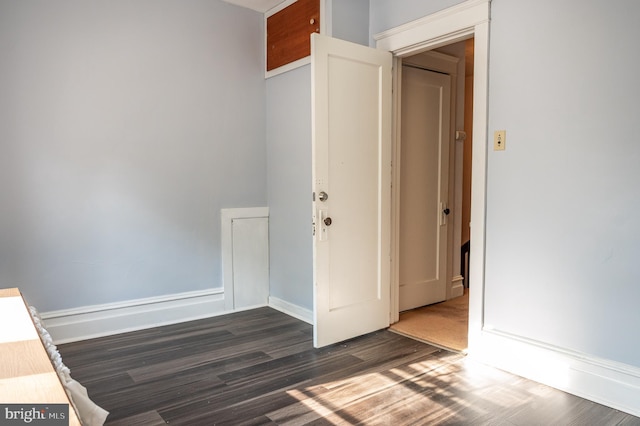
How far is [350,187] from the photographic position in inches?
125

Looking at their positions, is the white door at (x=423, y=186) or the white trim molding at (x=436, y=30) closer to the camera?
the white trim molding at (x=436, y=30)

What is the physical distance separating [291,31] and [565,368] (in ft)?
10.3

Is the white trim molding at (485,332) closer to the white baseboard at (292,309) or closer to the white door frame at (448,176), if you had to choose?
the white door frame at (448,176)

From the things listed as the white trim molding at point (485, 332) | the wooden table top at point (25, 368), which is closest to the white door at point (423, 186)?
the white trim molding at point (485, 332)

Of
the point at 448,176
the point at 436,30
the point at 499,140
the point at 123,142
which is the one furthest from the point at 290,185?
the point at 499,140

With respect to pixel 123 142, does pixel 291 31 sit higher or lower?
higher

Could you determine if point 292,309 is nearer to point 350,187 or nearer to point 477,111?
point 350,187

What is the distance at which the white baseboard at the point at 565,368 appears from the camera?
2.21m

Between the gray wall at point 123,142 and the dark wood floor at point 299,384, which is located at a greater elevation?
the gray wall at point 123,142

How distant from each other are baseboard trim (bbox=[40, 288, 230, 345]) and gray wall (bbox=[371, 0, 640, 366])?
229 centimetres

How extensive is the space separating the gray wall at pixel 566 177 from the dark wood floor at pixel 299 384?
1.31ft

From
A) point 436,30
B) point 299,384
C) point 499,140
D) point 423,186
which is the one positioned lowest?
point 299,384

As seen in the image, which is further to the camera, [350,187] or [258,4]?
[258,4]

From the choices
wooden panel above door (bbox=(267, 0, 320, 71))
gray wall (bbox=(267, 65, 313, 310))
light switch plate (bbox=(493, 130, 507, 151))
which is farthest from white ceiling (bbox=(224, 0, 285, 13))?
light switch plate (bbox=(493, 130, 507, 151))
